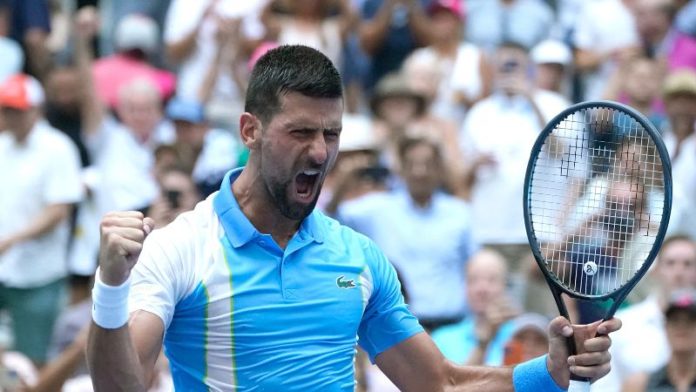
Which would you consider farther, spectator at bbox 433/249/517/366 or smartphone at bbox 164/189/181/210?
smartphone at bbox 164/189/181/210

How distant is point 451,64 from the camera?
10.2 m

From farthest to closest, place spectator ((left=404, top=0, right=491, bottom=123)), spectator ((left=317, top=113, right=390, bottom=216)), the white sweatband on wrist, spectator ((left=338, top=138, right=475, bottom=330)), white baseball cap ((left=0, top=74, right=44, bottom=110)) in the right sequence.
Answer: spectator ((left=404, top=0, right=491, bottom=123))
white baseball cap ((left=0, top=74, right=44, bottom=110))
spectator ((left=317, top=113, right=390, bottom=216))
spectator ((left=338, top=138, right=475, bottom=330))
the white sweatband on wrist

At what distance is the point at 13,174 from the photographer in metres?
8.90

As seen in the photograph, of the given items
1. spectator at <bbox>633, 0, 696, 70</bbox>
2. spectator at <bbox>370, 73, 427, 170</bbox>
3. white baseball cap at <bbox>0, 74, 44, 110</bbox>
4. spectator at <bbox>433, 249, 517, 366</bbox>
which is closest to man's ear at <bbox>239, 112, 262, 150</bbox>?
spectator at <bbox>433, 249, 517, 366</bbox>

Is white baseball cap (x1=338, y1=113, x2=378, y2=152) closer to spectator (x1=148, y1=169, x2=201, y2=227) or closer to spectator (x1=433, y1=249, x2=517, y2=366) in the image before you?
spectator (x1=148, y1=169, x2=201, y2=227)

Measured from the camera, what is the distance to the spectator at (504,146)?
8914 mm

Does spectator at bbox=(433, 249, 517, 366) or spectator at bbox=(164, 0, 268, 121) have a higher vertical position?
spectator at bbox=(164, 0, 268, 121)

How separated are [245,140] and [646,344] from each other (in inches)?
153

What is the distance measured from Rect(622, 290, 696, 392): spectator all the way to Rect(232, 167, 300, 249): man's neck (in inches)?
128

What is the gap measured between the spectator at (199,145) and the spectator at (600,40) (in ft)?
8.58

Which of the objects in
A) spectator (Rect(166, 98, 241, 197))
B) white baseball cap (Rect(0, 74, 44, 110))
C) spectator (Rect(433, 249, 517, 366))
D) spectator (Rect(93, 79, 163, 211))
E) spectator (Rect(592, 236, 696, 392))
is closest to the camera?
spectator (Rect(433, 249, 517, 366))

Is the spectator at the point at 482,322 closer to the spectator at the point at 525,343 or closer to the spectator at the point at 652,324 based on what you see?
the spectator at the point at 525,343

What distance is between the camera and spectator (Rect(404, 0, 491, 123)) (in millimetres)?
10016

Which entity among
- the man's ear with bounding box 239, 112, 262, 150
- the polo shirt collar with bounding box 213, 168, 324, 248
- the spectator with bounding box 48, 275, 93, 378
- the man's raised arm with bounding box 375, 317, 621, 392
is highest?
the man's ear with bounding box 239, 112, 262, 150
